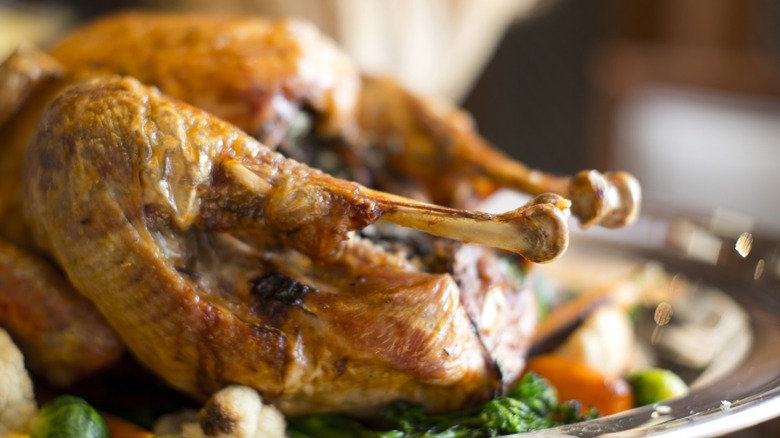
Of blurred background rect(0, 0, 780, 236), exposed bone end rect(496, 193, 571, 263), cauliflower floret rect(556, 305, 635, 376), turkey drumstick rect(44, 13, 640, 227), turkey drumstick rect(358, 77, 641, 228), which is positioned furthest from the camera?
blurred background rect(0, 0, 780, 236)

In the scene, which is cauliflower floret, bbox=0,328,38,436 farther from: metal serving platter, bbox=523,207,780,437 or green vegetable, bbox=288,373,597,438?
metal serving platter, bbox=523,207,780,437

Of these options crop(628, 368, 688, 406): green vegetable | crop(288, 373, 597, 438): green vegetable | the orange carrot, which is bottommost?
crop(288, 373, 597, 438): green vegetable

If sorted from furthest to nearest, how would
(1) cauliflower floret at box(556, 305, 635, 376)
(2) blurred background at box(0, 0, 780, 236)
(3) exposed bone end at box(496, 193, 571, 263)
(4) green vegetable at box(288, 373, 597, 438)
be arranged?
(2) blurred background at box(0, 0, 780, 236) < (1) cauliflower floret at box(556, 305, 635, 376) < (4) green vegetable at box(288, 373, 597, 438) < (3) exposed bone end at box(496, 193, 571, 263)

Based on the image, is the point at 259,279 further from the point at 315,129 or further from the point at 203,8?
the point at 203,8

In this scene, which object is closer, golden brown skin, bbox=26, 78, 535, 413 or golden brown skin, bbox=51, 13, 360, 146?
golden brown skin, bbox=26, 78, 535, 413

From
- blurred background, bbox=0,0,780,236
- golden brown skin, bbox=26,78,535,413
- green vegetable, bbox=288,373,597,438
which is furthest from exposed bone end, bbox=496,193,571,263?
blurred background, bbox=0,0,780,236

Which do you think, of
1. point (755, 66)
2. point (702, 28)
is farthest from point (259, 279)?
point (702, 28)

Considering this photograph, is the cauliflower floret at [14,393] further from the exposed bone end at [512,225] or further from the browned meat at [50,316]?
the exposed bone end at [512,225]
